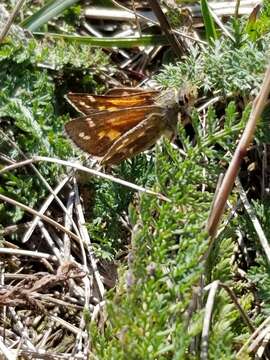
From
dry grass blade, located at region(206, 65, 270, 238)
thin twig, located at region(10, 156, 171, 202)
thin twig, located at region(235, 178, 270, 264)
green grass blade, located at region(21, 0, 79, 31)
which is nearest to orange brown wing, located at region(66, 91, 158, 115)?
thin twig, located at region(10, 156, 171, 202)

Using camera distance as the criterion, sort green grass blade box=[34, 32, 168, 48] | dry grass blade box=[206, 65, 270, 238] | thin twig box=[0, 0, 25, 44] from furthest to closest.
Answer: green grass blade box=[34, 32, 168, 48] → thin twig box=[0, 0, 25, 44] → dry grass blade box=[206, 65, 270, 238]

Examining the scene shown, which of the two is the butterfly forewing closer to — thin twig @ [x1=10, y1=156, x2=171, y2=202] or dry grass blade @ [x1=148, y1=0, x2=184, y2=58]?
thin twig @ [x1=10, y1=156, x2=171, y2=202]

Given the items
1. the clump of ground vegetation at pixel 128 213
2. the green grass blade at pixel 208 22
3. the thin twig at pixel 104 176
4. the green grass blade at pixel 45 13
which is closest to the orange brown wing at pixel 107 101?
the clump of ground vegetation at pixel 128 213

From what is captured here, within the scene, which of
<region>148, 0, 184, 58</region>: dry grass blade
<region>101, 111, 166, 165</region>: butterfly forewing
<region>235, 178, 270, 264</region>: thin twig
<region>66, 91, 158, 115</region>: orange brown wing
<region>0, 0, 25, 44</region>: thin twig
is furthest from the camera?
<region>148, 0, 184, 58</region>: dry grass blade

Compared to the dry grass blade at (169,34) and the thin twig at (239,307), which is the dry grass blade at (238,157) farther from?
the dry grass blade at (169,34)

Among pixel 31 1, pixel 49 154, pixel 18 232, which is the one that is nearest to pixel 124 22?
pixel 31 1

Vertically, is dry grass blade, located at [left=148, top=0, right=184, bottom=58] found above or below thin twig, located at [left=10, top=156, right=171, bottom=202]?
above
